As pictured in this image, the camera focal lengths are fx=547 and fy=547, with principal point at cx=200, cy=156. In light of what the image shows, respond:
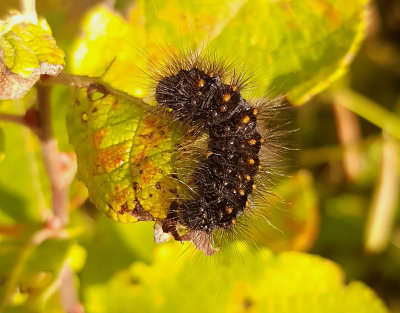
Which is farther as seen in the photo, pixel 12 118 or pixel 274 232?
pixel 274 232

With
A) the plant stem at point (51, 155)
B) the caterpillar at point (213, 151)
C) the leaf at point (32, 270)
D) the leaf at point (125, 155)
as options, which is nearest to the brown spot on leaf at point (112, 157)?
the leaf at point (125, 155)

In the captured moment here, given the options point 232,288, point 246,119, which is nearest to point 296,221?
point 232,288

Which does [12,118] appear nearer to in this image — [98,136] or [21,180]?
[98,136]

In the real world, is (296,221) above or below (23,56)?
below

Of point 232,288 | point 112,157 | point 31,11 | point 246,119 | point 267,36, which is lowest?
point 232,288

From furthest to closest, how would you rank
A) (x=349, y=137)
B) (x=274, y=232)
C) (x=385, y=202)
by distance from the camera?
(x=349, y=137) < (x=385, y=202) < (x=274, y=232)

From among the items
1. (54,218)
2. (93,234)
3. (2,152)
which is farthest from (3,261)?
(93,234)

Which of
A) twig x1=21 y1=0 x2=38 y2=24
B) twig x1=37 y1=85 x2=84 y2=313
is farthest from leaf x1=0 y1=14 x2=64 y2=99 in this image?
twig x1=37 y1=85 x2=84 y2=313
